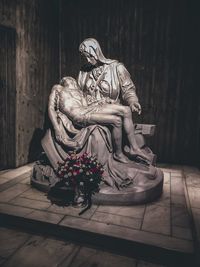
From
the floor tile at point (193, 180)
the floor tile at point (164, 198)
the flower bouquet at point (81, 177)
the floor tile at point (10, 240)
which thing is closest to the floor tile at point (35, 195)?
the flower bouquet at point (81, 177)

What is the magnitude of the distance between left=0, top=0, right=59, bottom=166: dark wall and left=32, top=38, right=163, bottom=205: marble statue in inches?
51.5

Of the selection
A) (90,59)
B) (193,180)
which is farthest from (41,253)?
(193,180)

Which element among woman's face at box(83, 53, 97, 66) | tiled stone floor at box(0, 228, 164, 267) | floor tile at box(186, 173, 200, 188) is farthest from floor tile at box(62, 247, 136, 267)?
woman's face at box(83, 53, 97, 66)

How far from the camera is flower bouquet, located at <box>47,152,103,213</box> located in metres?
2.99

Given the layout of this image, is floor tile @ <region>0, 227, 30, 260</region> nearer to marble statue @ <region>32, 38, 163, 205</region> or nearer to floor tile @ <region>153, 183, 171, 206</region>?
marble statue @ <region>32, 38, 163, 205</region>

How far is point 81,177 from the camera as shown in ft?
9.83

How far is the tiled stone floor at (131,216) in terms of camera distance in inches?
98.7

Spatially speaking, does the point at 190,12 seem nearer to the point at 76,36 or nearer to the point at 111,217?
the point at 76,36

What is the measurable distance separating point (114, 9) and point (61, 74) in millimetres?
1966

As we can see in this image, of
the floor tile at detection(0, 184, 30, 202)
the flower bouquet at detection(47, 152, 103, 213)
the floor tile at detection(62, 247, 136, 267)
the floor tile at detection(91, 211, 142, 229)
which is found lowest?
the floor tile at detection(62, 247, 136, 267)

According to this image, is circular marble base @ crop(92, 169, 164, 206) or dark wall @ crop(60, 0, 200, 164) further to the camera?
dark wall @ crop(60, 0, 200, 164)

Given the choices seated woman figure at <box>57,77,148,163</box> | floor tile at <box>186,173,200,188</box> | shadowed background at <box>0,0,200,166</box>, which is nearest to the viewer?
seated woman figure at <box>57,77,148,163</box>

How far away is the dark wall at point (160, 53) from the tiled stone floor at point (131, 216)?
2.04 meters

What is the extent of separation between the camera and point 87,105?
4059 millimetres
